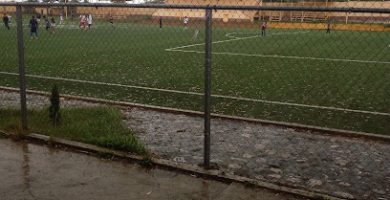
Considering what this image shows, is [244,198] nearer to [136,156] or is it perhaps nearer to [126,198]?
[126,198]

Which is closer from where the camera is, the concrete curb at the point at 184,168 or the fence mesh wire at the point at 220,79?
the concrete curb at the point at 184,168

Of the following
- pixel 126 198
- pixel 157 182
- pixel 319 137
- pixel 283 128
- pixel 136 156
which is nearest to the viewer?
pixel 126 198

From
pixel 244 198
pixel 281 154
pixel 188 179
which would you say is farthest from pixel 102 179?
pixel 281 154

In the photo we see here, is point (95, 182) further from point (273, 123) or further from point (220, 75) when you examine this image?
point (220, 75)

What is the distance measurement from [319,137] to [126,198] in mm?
3419

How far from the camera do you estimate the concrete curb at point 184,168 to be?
490 cm

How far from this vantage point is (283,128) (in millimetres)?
7441

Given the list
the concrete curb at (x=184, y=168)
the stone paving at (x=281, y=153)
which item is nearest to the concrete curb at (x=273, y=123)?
the stone paving at (x=281, y=153)

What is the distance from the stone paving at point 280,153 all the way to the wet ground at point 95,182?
538mm

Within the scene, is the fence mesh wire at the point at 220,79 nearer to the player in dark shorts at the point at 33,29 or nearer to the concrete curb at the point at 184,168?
the concrete curb at the point at 184,168

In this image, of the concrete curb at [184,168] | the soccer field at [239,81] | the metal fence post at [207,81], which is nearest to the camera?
the concrete curb at [184,168]

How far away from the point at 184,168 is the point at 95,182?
1.03m

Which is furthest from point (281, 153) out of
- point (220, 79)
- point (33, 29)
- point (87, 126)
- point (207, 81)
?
point (33, 29)

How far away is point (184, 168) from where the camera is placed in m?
5.47
